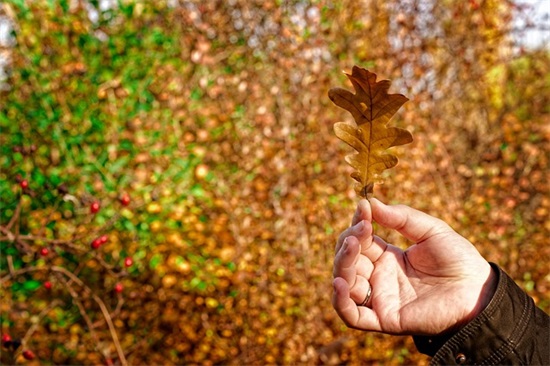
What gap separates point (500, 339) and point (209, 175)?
2.83m

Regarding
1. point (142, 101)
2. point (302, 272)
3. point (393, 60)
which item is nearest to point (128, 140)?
point (142, 101)

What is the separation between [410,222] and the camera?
5.70 feet

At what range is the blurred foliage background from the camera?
4172 mm

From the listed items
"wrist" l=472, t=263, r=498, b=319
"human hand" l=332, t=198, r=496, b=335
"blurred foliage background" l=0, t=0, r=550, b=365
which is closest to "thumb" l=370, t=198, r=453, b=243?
"human hand" l=332, t=198, r=496, b=335

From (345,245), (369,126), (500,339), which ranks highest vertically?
(369,126)

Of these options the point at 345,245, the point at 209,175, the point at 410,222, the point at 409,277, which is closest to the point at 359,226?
the point at 345,245

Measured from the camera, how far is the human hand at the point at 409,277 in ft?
5.44

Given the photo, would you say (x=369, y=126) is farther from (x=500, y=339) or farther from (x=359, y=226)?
(x=500, y=339)

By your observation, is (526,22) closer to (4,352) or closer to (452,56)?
(452,56)

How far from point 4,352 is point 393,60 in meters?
3.62

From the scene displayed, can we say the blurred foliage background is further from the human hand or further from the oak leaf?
the oak leaf

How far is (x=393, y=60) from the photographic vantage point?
535 cm

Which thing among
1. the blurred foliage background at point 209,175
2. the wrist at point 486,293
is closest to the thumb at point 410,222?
the wrist at point 486,293

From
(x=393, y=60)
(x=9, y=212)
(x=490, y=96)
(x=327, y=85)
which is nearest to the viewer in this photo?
(x=9, y=212)
